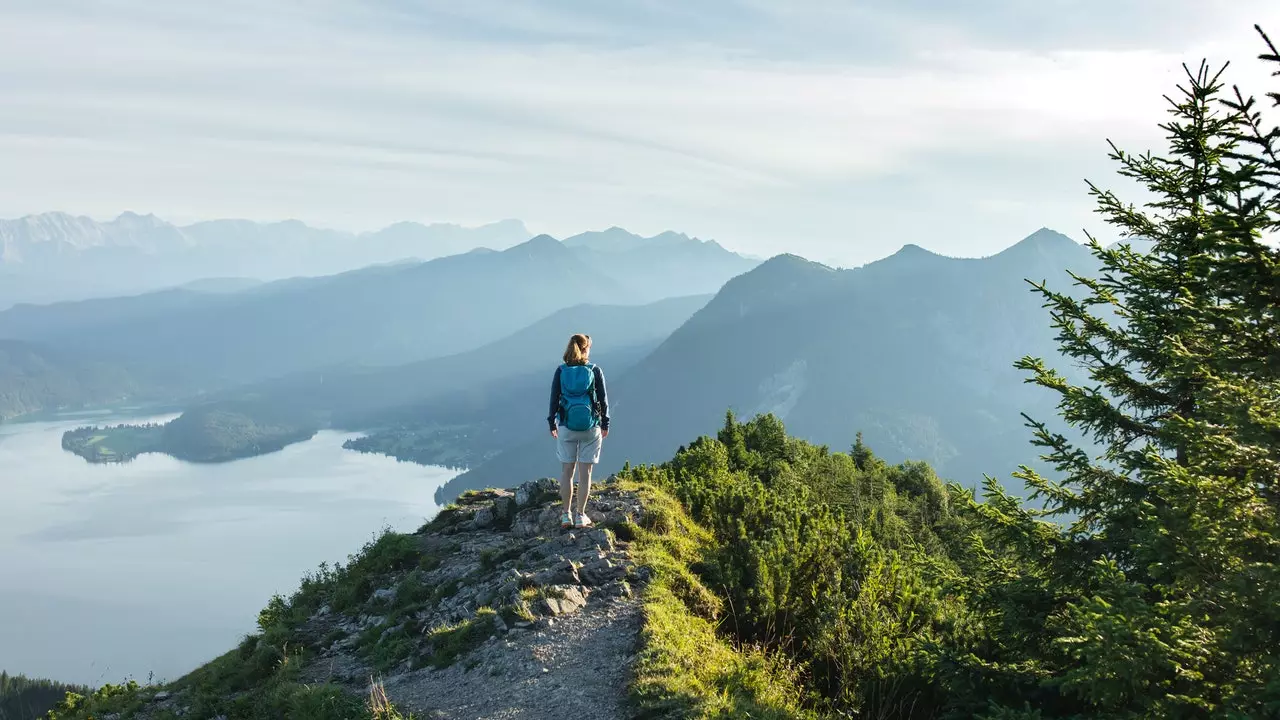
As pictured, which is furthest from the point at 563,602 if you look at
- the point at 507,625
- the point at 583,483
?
the point at 583,483

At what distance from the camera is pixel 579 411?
1247 cm

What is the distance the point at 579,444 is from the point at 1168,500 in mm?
8588

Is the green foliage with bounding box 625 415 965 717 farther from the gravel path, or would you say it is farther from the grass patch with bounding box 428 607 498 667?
Result: the grass patch with bounding box 428 607 498 667

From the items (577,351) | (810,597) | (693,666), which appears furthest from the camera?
(577,351)

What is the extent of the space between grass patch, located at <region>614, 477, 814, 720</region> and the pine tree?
2.43 metres

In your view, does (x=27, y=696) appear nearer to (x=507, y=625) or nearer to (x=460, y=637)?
(x=460, y=637)

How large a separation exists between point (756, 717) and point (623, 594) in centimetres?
358

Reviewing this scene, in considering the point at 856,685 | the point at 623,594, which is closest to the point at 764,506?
the point at 623,594

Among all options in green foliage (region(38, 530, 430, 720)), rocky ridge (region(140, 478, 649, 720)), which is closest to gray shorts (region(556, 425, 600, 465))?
rocky ridge (region(140, 478, 649, 720))

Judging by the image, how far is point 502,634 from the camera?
10.5 m

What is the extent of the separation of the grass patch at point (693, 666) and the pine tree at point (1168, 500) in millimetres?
2430

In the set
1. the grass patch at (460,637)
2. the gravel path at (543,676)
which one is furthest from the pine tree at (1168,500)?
the grass patch at (460,637)

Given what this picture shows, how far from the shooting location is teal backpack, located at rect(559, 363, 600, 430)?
491 inches

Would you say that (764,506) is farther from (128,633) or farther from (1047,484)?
(128,633)
